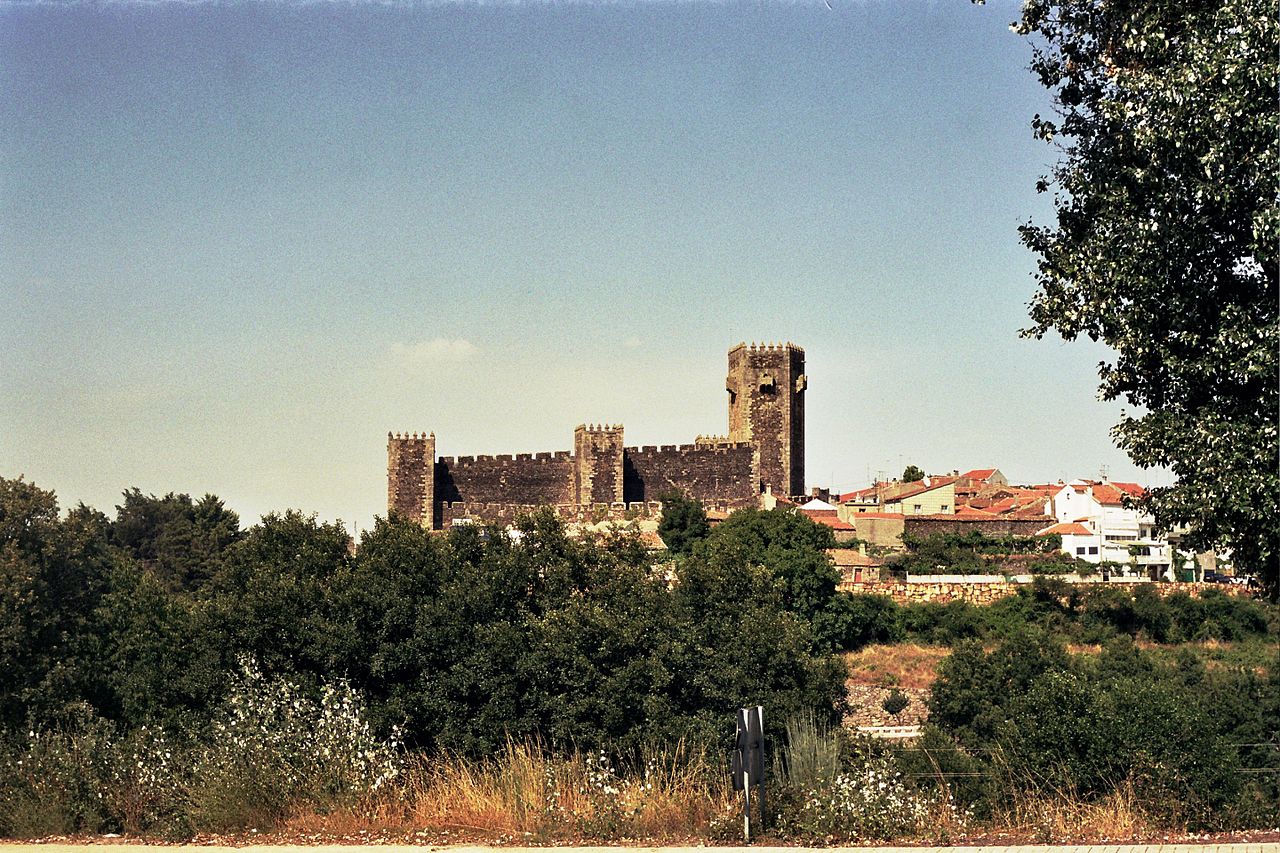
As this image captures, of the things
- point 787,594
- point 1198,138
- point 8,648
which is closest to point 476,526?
point 8,648

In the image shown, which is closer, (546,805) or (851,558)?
(546,805)

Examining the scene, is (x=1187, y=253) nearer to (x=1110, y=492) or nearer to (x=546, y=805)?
(x=546, y=805)

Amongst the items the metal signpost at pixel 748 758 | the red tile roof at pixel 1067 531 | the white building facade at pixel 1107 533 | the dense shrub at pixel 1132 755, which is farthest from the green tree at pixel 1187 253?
the red tile roof at pixel 1067 531

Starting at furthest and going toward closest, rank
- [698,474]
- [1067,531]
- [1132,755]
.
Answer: [698,474] < [1067,531] < [1132,755]

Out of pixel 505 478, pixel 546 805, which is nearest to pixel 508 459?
pixel 505 478

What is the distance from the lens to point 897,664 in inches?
1556

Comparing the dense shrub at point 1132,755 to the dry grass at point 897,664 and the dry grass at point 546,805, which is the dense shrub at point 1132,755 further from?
the dry grass at point 897,664

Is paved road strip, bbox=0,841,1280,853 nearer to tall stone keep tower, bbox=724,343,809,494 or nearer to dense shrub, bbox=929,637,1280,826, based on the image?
dense shrub, bbox=929,637,1280,826

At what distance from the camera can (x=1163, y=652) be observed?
38469 millimetres

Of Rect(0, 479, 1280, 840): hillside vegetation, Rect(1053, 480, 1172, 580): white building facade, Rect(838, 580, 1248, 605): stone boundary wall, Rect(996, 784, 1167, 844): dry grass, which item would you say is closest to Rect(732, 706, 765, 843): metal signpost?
Rect(0, 479, 1280, 840): hillside vegetation

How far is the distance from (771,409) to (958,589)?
1290 centimetres

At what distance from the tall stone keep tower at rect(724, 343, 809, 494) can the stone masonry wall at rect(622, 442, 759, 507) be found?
74 cm

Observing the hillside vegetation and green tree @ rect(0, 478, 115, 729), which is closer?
the hillside vegetation

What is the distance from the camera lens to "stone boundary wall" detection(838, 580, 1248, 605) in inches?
1729
